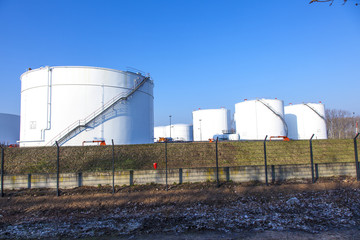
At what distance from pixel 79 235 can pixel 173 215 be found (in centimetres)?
260

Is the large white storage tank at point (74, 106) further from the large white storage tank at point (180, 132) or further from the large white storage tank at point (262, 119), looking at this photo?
the large white storage tank at point (180, 132)

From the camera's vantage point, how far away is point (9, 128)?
38.8 metres

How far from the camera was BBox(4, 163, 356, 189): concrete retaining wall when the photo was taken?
10.1 meters

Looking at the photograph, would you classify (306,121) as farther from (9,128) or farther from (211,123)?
(9,128)

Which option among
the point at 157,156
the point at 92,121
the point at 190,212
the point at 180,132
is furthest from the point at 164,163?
the point at 180,132

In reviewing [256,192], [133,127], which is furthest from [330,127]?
[256,192]

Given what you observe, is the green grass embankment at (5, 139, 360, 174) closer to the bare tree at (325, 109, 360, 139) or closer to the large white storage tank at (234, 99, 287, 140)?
the large white storage tank at (234, 99, 287, 140)

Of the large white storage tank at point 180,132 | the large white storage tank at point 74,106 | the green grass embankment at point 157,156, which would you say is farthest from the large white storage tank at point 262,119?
the large white storage tank at point 180,132

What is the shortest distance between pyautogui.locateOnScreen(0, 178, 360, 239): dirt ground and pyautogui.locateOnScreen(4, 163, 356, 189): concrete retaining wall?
33 centimetres

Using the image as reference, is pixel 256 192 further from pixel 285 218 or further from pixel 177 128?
pixel 177 128

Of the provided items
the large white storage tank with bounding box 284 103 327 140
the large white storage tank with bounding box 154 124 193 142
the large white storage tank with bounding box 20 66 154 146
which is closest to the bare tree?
the large white storage tank with bounding box 284 103 327 140

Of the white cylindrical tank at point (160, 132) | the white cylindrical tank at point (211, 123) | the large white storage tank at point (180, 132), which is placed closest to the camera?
the white cylindrical tank at point (211, 123)

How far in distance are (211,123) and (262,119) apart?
1226cm

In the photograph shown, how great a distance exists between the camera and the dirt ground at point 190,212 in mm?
5621
